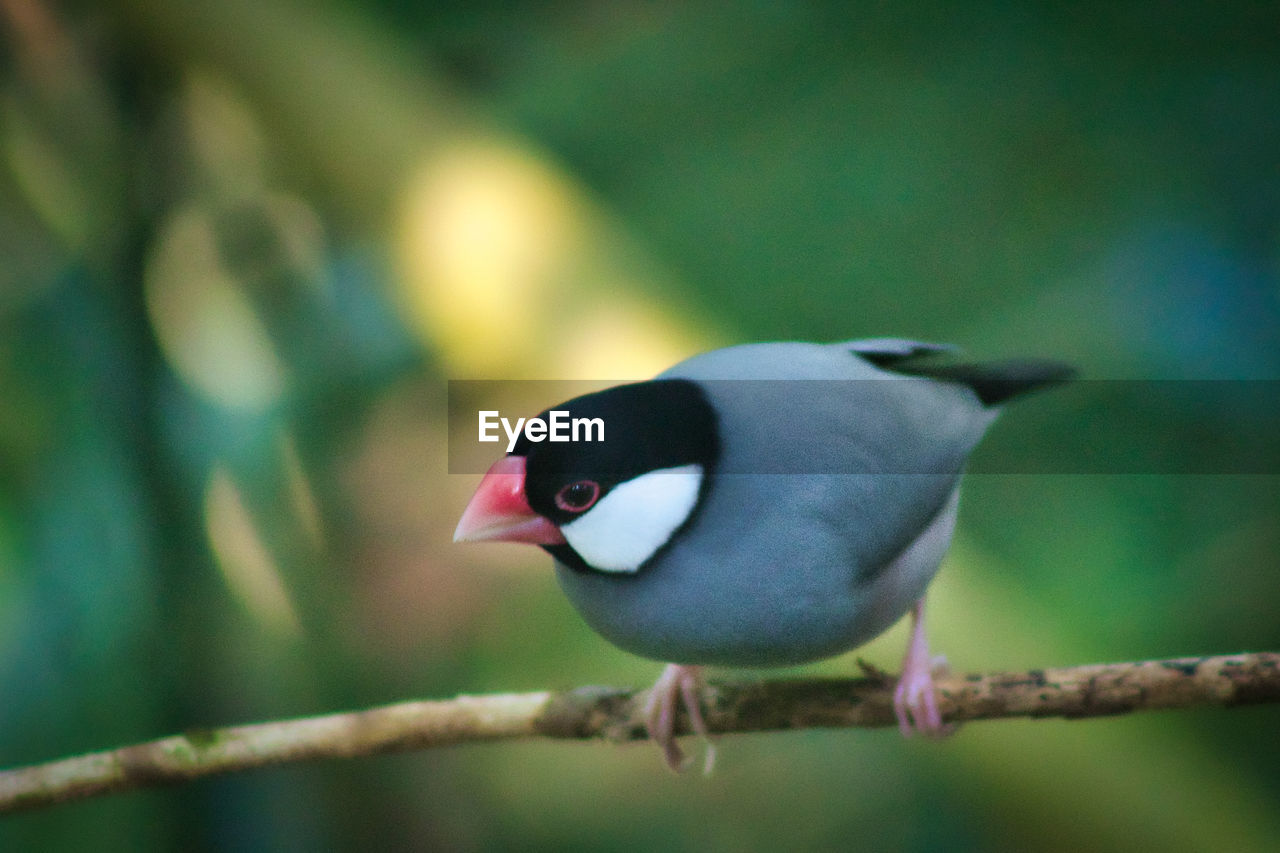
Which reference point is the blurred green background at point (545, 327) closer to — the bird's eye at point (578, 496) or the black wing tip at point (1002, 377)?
the black wing tip at point (1002, 377)

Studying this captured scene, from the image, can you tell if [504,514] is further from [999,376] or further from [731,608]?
[999,376]

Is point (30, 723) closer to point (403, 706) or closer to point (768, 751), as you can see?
point (403, 706)

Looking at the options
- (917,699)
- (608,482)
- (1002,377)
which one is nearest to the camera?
(608,482)

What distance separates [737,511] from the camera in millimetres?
768

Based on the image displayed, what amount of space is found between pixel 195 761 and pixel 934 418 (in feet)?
2.78

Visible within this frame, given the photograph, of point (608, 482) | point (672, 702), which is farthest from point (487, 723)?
point (608, 482)

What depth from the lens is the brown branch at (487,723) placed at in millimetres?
844

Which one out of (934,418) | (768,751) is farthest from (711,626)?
(768,751)

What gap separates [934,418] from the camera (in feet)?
3.00

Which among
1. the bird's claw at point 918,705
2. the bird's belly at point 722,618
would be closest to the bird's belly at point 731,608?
the bird's belly at point 722,618

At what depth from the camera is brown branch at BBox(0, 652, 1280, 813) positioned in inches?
33.2

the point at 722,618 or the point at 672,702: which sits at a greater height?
the point at 722,618

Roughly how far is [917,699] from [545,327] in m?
0.83

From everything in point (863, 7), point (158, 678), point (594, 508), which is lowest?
point (158, 678)
